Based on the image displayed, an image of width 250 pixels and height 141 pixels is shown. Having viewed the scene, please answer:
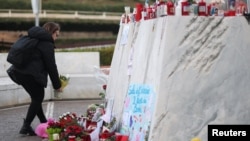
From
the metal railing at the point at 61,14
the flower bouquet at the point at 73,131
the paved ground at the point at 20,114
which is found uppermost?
the metal railing at the point at 61,14

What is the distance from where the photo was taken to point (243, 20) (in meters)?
5.80

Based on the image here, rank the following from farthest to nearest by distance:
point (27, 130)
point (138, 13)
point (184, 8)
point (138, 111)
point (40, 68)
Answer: point (27, 130)
point (40, 68)
point (138, 13)
point (138, 111)
point (184, 8)

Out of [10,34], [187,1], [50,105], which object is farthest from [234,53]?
[10,34]

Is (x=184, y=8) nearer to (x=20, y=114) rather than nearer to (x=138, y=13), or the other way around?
(x=138, y=13)

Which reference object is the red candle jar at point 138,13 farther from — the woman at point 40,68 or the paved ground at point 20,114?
the paved ground at point 20,114

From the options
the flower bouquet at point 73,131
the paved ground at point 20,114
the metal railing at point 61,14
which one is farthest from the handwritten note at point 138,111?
the metal railing at point 61,14

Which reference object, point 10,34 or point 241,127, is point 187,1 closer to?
point 241,127

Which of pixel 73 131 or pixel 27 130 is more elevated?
pixel 73 131

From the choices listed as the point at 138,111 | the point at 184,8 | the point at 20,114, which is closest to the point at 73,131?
the point at 138,111

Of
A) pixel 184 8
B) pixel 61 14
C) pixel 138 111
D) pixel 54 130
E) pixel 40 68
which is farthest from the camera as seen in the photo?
pixel 61 14

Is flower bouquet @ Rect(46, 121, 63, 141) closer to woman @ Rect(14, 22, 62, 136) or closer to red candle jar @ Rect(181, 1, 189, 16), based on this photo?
woman @ Rect(14, 22, 62, 136)

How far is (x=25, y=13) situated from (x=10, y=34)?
3.15m

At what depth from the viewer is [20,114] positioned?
11.6m

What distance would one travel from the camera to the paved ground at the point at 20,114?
891cm
